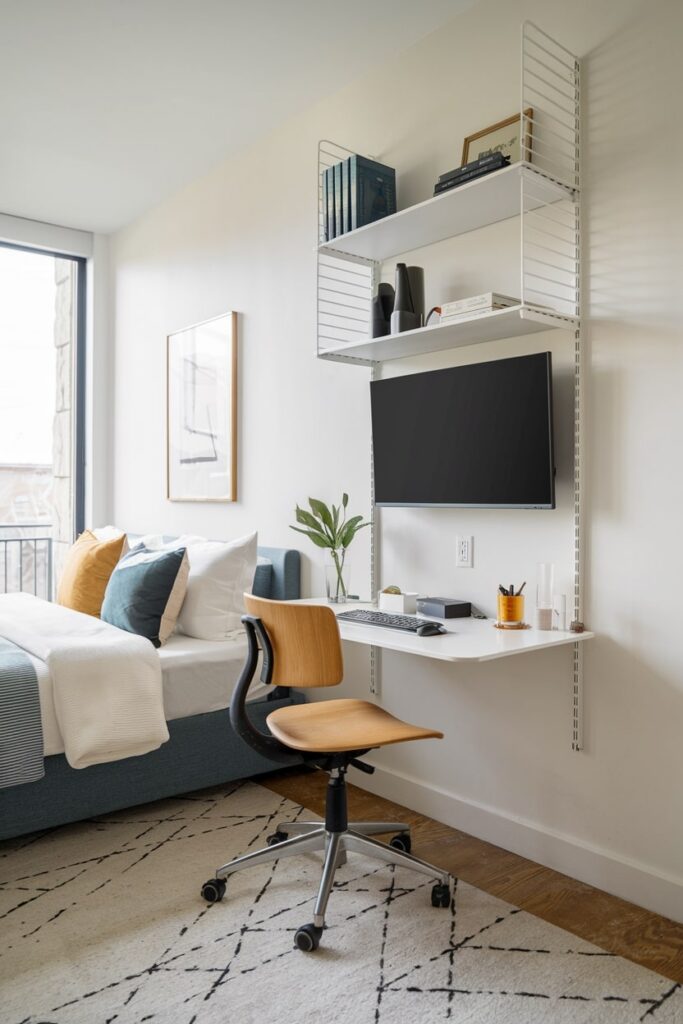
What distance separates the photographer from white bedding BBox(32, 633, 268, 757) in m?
2.77

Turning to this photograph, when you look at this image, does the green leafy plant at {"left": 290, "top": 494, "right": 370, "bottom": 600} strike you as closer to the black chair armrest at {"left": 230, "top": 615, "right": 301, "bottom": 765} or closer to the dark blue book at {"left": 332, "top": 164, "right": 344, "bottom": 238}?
the black chair armrest at {"left": 230, "top": 615, "right": 301, "bottom": 765}

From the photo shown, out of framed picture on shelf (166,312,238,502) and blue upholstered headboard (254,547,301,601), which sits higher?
framed picture on shelf (166,312,238,502)

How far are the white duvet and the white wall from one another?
0.86 meters

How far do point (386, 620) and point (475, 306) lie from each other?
97 cm

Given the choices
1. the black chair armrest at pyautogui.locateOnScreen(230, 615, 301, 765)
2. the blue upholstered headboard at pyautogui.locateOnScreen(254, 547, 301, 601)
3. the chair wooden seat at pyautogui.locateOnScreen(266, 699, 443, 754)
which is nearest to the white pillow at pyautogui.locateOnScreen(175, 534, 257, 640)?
the blue upholstered headboard at pyautogui.locateOnScreen(254, 547, 301, 601)

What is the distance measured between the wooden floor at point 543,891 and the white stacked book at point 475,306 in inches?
65.0

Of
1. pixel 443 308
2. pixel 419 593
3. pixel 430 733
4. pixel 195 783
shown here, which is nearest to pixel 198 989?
pixel 430 733

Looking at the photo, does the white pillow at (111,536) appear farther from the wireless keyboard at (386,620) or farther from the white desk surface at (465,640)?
the white desk surface at (465,640)

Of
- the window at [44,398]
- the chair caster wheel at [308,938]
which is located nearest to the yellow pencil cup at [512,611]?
the chair caster wheel at [308,938]

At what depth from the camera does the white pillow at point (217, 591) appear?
120 inches

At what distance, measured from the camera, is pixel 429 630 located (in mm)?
2232

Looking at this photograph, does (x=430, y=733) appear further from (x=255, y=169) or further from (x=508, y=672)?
(x=255, y=169)

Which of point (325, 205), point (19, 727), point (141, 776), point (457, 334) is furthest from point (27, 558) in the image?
point (457, 334)


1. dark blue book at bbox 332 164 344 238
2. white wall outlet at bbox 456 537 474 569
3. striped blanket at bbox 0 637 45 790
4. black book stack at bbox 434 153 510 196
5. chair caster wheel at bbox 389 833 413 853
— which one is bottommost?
chair caster wheel at bbox 389 833 413 853
